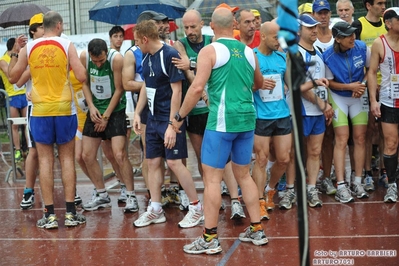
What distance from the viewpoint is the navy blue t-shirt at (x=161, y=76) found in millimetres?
6973

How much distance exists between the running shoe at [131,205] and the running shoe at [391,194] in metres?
3.00

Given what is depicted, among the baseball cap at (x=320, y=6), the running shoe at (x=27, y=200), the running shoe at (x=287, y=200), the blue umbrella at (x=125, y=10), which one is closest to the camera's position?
the running shoe at (x=287, y=200)

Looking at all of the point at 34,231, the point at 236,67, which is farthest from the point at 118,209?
the point at 236,67

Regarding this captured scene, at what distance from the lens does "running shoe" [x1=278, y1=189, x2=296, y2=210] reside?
7723mm

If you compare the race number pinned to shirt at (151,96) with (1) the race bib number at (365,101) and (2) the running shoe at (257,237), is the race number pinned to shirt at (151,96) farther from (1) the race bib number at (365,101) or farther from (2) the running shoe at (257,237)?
(1) the race bib number at (365,101)

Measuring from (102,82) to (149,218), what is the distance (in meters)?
1.87

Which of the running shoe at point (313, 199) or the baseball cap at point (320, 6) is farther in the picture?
the baseball cap at point (320, 6)

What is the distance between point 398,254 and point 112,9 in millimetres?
6339

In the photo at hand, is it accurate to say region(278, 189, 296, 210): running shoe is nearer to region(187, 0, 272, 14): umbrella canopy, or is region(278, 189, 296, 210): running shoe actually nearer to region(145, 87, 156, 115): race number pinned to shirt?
region(145, 87, 156, 115): race number pinned to shirt

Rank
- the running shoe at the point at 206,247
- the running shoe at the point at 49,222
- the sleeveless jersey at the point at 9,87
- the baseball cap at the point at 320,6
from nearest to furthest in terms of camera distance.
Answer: the running shoe at the point at 206,247
the running shoe at the point at 49,222
the baseball cap at the point at 320,6
the sleeveless jersey at the point at 9,87

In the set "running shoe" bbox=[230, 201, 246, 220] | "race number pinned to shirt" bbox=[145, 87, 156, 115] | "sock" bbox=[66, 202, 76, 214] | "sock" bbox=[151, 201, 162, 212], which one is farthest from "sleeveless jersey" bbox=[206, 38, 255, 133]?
"sock" bbox=[66, 202, 76, 214]

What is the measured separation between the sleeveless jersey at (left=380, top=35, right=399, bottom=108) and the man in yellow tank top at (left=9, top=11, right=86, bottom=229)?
353 centimetres

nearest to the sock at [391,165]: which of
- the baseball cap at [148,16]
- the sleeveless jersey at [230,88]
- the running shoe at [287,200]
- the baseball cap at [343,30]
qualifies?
the running shoe at [287,200]

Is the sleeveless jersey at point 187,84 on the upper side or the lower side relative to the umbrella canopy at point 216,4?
lower
